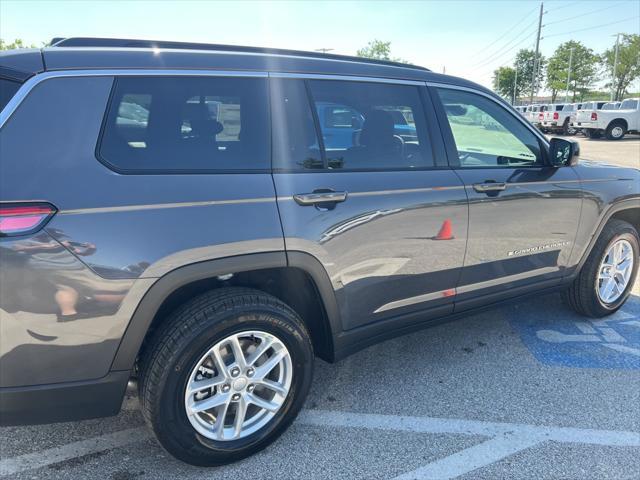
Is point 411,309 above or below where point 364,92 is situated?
below

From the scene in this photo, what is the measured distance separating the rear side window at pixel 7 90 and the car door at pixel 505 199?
2140mm

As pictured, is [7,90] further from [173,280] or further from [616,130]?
[616,130]

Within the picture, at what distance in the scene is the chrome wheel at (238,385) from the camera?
87.4 inches

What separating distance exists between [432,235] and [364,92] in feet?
2.85

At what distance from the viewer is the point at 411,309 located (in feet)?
9.45

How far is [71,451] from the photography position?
7.88ft

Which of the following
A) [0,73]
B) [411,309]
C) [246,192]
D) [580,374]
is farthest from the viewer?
[580,374]

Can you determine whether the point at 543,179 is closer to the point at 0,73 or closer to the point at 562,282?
the point at 562,282

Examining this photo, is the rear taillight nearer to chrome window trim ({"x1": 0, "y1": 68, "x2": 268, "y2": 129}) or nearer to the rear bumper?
chrome window trim ({"x1": 0, "y1": 68, "x2": 268, "y2": 129})

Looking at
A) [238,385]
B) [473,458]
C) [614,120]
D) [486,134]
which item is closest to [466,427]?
[473,458]

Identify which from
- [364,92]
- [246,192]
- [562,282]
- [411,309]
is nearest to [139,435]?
[246,192]

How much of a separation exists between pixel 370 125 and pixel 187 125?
1050 mm

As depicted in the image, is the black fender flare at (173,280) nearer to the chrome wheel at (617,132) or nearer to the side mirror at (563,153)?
the side mirror at (563,153)

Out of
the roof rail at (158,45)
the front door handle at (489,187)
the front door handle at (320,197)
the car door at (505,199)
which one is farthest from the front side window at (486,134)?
the front door handle at (320,197)
